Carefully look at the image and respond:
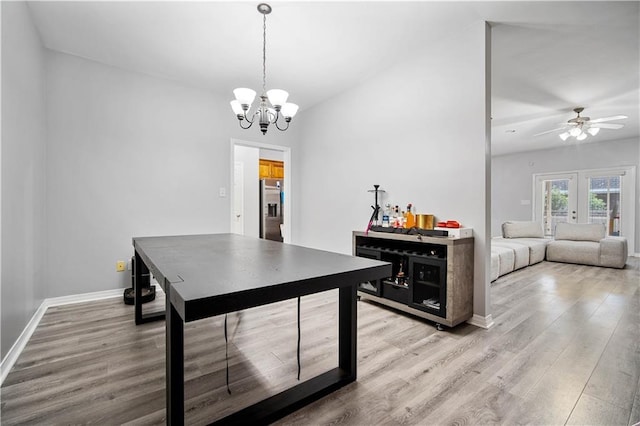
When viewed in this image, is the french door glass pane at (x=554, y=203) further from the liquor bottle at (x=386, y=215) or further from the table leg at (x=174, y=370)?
the table leg at (x=174, y=370)

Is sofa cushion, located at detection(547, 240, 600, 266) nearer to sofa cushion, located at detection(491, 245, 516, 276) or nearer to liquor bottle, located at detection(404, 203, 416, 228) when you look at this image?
sofa cushion, located at detection(491, 245, 516, 276)

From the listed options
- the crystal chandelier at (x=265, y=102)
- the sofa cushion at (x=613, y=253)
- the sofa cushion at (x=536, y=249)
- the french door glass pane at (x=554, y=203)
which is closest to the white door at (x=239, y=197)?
the crystal chandelier at (x=265, y=102)

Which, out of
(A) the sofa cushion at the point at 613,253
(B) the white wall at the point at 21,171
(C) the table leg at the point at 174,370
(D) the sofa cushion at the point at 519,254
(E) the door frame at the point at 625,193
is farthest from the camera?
(E) the door frame at the point at 625,193

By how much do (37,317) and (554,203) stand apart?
9.74 meters

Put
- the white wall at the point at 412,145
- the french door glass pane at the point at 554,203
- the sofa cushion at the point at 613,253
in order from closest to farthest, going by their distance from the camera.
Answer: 1. the white wall at the point at 412,145
2. the sofa cushion at the point at 613,253
3. the french door glass pane at the point at 554,203

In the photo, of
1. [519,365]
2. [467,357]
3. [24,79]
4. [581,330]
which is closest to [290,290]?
[467,357]

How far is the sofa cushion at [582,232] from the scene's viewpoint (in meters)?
5.21

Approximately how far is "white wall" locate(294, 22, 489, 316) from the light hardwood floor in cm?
66

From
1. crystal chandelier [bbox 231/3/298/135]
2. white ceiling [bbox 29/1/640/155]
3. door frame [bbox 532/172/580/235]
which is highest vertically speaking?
white ceiling [bbox 29/1/640/155]

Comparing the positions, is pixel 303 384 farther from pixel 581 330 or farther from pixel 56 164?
pixel 56 164

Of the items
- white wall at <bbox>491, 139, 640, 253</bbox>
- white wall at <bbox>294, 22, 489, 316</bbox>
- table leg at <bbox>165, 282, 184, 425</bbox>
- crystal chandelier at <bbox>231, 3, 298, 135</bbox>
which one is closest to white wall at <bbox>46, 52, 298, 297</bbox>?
white wall at <bbox>294, 22, 489, 316</bbox>

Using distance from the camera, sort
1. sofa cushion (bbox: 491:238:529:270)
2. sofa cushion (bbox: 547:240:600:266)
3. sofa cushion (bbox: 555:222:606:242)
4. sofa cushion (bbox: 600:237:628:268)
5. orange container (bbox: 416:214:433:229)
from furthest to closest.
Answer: sofa cushion (bbox: 555:222:606:242) < sofa cushion (bbox: 547:240:600:266) < sofa cushion (bbox: 600:237:628:268) < sofa cushion (bbox: 491:238:529:270) < orange container (bbox: 416:214:433:229)

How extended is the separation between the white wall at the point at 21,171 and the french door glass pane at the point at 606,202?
9.54 m

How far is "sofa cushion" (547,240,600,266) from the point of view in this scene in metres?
4.95
